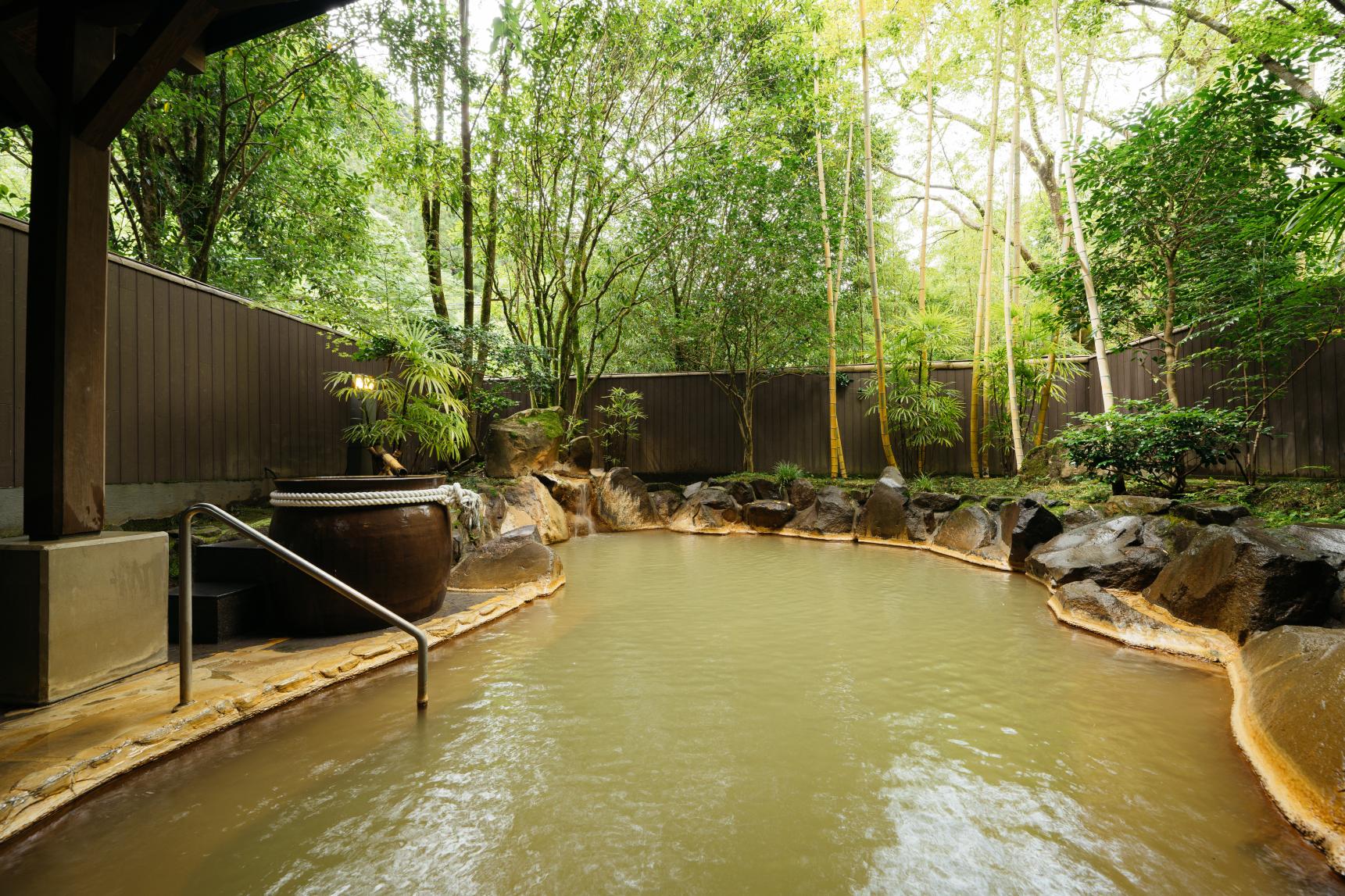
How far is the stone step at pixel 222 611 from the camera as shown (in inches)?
93.4

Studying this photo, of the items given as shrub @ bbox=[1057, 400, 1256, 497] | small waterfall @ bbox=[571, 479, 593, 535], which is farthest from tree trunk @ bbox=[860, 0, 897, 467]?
small waterfall @ bbox=[571, 479, 593, 535]

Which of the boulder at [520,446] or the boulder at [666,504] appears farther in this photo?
the boulder at [666,504]

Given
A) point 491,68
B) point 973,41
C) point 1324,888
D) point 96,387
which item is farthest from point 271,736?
point 973,41

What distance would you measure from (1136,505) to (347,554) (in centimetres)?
521

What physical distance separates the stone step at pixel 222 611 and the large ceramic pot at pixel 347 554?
0.46 feet

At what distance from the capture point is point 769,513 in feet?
22.4

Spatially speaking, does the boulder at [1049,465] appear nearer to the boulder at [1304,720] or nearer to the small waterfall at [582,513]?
the boulder at [1304,720]

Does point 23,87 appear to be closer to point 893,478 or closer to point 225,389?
point 225,389

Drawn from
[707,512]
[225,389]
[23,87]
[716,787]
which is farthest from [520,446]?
[716,787]

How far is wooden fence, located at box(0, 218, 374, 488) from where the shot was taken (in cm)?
285

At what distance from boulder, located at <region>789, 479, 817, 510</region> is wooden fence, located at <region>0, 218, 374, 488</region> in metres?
5.26

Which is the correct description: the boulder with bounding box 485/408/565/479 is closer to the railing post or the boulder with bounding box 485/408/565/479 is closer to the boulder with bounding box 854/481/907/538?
the boulder with bounding box 854/481/907/538

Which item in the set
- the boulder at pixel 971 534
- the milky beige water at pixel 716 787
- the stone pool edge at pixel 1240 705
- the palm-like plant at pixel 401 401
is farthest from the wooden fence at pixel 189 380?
the boulder at pixel 971 534

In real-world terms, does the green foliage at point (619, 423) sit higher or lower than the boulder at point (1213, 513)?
higher
